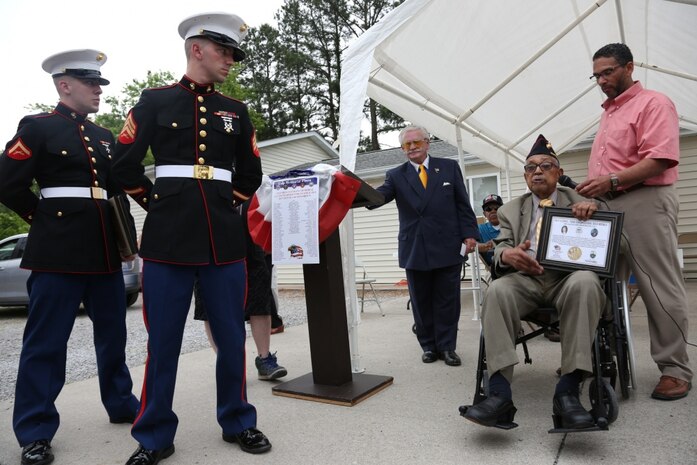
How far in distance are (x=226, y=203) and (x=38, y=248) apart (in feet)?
3.19

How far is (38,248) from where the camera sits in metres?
2.64

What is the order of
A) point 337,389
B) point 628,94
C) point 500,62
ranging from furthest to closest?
point 500,62 < point 337,389 < point 628,94

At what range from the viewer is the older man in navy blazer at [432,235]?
13.9 ft

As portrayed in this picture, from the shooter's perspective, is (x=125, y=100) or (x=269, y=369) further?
(x=125, y=100)

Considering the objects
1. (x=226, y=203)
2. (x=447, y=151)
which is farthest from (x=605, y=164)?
(x=447, y=151)

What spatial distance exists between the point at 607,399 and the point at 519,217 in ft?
3.81

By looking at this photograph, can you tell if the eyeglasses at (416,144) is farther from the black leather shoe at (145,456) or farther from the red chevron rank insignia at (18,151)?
the black leather shoe at (145,456)

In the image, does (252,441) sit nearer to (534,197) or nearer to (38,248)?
(38,248)

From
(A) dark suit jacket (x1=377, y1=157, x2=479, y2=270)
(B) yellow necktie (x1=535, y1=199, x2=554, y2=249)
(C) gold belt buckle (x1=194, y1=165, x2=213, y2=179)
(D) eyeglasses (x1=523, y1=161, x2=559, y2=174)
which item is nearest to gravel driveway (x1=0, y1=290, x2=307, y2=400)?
Answer: (A) dark suit jacket (x1=377, y1=157, x2=479, y2=270)

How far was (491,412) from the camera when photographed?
2396 mm

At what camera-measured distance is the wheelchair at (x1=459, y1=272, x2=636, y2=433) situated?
243 centimetres

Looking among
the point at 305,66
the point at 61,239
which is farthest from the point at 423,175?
the point at 305,66

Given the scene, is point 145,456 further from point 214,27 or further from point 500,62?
point 500,62

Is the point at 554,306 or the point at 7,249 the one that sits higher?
the point at 7,249
